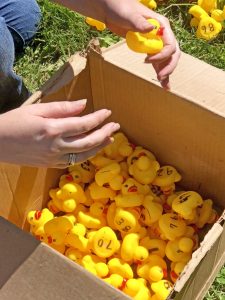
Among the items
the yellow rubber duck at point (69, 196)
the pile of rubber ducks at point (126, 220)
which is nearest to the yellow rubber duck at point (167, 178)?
the pile of rubber ducks at point (126, 220)

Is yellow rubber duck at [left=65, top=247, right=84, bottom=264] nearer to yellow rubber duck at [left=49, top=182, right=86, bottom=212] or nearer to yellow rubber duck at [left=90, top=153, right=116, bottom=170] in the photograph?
yellow rubber duck at [left=49, top=182, right=86, bottom=212]

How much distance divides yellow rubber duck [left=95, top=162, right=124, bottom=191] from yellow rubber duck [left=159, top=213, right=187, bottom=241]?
15 centimetres

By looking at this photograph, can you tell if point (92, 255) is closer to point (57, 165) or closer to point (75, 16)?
point (57, 165)

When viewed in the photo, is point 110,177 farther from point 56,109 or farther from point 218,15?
point 218,15

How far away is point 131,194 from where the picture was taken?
4.26ft

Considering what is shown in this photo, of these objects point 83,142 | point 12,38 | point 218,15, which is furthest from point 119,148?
point 218,15

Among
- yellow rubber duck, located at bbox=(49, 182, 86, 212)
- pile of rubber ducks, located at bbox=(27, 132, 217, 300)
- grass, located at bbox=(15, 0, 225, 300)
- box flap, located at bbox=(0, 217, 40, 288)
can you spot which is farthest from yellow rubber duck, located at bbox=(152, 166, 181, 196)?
grass, located at bbox=(15, 0, 225, 300)

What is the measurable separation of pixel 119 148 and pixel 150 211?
21cm

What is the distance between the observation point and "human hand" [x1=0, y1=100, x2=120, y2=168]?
89 cm

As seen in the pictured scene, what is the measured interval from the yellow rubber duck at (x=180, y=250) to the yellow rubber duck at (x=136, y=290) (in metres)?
0.10

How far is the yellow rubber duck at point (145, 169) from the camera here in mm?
1314

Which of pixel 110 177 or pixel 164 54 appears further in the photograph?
pixel 110 177

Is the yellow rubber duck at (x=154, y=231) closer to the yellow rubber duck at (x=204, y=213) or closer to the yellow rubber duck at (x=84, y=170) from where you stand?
the yellow rubber duck at (x=204, y=213)

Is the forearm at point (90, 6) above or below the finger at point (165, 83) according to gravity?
above
